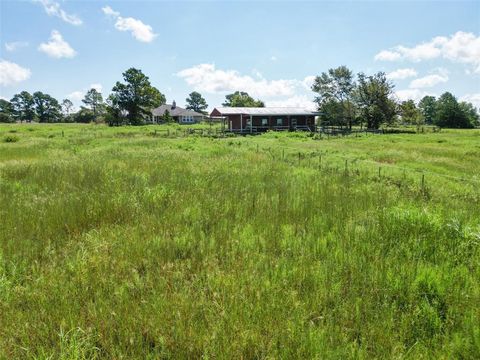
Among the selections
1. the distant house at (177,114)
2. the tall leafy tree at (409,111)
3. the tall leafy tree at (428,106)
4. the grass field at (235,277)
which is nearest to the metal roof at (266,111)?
the tall leafy tree at (409,111)

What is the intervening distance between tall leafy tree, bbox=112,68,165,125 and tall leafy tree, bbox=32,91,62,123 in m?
62.9

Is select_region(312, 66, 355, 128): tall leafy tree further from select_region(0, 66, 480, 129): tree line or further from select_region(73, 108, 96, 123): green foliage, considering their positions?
select_region(73, 108, 96, 123): green foliage

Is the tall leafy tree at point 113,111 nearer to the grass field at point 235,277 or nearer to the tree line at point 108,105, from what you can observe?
the tree line at point 108,105

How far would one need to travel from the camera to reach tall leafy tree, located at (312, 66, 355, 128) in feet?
192

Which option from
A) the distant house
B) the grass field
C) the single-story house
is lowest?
the grass field

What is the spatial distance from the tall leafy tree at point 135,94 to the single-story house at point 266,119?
26786 mm

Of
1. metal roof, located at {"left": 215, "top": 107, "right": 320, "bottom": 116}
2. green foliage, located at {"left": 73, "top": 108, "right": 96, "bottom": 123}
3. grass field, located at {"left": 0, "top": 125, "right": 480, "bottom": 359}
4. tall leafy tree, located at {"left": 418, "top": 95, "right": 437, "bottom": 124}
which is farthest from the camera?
tall leafy tree, located at {"left": 418, "top": 95, "right": 437, "bottom": 124}

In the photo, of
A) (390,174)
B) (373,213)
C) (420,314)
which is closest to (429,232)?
(373,213)

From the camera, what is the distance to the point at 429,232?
17.9 feet

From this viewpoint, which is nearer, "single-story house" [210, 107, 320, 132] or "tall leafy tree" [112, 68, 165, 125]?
"single-story house" [210, 107, 320, 132]

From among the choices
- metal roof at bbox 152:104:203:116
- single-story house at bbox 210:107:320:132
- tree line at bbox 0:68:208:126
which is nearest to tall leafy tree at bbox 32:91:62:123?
tree line at bbox 0:68:208:126

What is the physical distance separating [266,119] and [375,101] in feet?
68.3

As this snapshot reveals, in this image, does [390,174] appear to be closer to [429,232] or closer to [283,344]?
[429,232]

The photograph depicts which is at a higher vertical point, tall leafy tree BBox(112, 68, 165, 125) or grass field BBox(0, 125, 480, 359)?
tall leafy tree BBox(112, 68, 165, 125)
